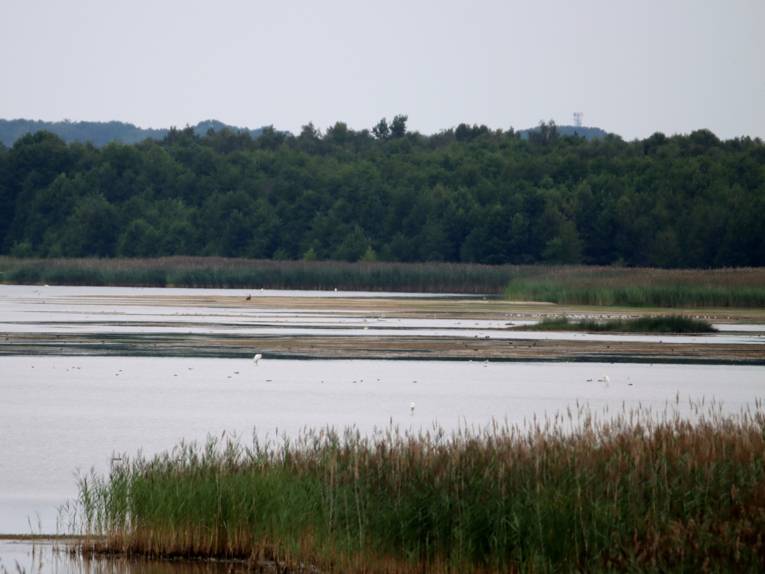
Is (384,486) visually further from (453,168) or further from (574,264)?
(453,168)

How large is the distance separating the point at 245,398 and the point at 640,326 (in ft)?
69.2

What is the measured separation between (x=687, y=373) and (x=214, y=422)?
11.9 m

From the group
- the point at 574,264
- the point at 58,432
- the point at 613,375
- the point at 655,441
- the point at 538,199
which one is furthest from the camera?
the point at 538,199

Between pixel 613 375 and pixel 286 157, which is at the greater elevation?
pixel 286 157

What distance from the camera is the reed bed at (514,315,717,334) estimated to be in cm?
4162

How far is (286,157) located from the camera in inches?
4870

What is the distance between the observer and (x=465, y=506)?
1081cm

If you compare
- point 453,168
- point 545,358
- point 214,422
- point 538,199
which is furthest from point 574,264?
point 214,422

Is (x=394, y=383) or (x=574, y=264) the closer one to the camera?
(x=394, y=383)

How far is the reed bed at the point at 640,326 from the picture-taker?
41.6 m

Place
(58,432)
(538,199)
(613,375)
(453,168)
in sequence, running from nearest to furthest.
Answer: (58,432), (613,375), (538,199), (453,168)

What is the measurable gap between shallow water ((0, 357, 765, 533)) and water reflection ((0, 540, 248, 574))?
3.04ft

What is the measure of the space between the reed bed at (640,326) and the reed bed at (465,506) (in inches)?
1154

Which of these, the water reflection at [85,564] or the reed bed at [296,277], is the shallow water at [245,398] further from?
the reed bed at [296,277]
